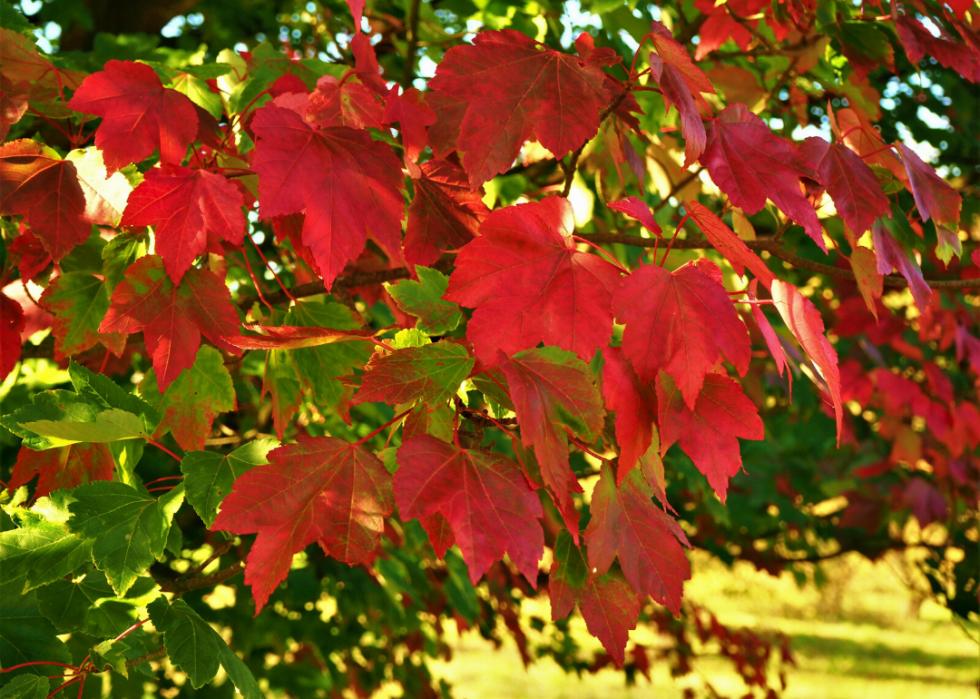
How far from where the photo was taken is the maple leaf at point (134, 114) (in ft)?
3.19

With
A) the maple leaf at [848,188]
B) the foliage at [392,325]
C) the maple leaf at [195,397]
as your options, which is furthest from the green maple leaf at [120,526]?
the maple leaf at [848,188]

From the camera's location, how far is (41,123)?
1792 millimetres

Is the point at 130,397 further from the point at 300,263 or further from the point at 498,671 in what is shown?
the point at 498,671

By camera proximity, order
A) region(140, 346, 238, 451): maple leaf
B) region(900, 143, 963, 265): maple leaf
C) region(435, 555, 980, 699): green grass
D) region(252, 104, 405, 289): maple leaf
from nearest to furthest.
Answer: region(252, 104, 405, 289): maple leaf → region(140, 346, 238, 451): maple leaf → region(900, 143, 963, 265): maple leaf → region(435, 555, 980, 699): green grass

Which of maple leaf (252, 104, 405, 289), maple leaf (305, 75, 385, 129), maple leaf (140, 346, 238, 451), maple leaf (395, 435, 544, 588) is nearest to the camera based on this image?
maple leaf (395, 435, 544, 588)

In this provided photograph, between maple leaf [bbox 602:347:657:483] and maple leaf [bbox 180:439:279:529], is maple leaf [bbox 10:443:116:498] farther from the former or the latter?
maple leaf [bbox 602:347:657:483]

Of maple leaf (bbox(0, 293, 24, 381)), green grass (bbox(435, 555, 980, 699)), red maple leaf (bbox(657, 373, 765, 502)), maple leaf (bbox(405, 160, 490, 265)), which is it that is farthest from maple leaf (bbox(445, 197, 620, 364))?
green grass (bbox(435, 555, 980, 699))

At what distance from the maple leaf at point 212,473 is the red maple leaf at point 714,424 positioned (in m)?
0.49

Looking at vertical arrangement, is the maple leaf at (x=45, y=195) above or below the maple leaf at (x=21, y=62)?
below

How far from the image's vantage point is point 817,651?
22.1 ft

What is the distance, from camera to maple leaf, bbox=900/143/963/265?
1.20 meters

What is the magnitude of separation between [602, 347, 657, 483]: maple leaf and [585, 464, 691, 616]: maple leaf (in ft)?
0.20

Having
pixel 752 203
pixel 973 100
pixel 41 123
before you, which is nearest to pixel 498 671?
pixel 973 100

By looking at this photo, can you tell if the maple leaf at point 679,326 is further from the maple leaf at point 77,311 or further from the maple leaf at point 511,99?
the maple leaf at point 77,311
